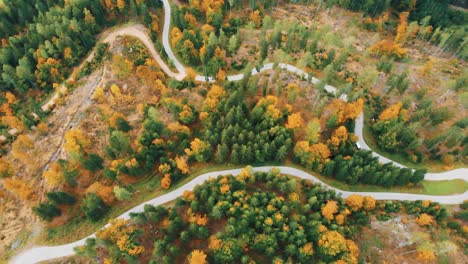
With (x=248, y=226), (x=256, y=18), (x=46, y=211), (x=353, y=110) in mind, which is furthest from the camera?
(x=256, y=18)

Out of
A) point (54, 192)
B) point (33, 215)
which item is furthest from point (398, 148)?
point (33, 215)

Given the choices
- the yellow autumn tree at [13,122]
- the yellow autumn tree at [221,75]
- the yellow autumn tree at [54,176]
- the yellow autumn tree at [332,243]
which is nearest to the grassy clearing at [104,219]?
the yellow autumn tree at [54,176]

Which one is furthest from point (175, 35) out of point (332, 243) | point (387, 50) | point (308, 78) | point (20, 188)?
point (332, 243)

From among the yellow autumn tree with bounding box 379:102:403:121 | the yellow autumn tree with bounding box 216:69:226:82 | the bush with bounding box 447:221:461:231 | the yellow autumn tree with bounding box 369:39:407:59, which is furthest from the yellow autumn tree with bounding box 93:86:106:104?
the bush with bounding box 447:221:461:231

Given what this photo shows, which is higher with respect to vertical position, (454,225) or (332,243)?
(332,243)

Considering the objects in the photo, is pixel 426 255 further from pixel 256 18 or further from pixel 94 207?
pixel 256 18

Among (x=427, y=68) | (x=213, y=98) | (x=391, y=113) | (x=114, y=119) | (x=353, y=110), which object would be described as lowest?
(x=391, y=113)

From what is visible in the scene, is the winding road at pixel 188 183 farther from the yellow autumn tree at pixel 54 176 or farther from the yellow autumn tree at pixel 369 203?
the yellow autumn tree at pixel 54 176

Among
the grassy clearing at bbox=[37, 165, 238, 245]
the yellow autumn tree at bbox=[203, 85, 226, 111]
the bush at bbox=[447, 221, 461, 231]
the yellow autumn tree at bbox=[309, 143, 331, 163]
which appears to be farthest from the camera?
the yellow autumn tree at bbox=[203, 85, 226, 111]

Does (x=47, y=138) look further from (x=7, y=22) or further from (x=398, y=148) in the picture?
(x=398, y=148)

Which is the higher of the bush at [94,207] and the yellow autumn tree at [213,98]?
the yellow autumn tree at [213,98]

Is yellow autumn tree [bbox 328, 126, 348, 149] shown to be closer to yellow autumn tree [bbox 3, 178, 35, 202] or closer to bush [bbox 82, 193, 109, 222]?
Result: bush [bbox 82, 193, 109, 222]
